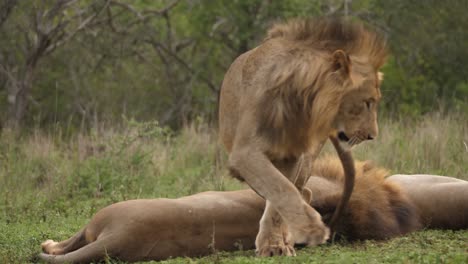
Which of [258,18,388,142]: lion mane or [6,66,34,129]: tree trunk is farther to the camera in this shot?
[6,66,34,129]: tree trunk

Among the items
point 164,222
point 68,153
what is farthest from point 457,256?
point 68,153

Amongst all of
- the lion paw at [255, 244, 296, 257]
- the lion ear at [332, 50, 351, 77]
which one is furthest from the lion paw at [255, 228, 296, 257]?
the lion ear at [332, 50, 351, 77]

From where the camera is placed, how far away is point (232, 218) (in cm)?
558

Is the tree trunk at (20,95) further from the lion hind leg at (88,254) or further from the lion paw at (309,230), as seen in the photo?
the lion paw at (309,230)

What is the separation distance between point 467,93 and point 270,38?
440 inches

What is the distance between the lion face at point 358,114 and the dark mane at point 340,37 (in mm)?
174

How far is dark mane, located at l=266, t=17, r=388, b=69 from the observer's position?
16.6 ft

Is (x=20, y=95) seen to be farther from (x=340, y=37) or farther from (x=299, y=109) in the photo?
(x=299, y=109)

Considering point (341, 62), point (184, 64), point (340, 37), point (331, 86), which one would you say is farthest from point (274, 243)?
point (184, 64)

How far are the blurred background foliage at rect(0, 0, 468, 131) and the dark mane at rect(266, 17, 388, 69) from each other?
9.00m

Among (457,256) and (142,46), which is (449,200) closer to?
(457,256)

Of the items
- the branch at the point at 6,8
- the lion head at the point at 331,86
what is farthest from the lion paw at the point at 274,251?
the branch at the point at 6,8

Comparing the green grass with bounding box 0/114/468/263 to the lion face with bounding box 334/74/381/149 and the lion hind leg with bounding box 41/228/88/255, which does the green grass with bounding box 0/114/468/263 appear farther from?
the lion face with bounding box 334/74/381/149

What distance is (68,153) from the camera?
10.2 metres
